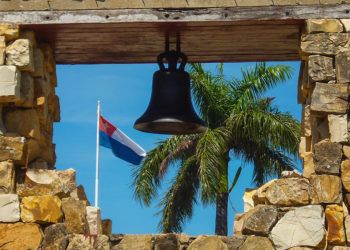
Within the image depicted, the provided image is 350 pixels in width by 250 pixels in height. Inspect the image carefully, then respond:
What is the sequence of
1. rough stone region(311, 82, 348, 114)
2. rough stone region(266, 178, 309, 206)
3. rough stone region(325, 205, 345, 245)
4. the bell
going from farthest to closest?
the bell, rough stone region(311, 82, 348, 114), rough stone region(266, 178, 309, 206), rough stone region(325, 205, 345, 245)

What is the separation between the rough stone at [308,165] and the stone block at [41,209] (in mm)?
1838

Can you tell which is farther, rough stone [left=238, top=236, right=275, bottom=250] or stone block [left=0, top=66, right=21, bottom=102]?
stone block [left=0, top=66, right=21, bottom=102]

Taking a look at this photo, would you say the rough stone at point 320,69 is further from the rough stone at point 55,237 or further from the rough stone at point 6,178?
the rough stone at point 6,178

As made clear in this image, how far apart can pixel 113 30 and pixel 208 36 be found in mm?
753

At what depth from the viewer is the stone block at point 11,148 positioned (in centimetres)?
788

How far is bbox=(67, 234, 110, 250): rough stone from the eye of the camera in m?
7.62

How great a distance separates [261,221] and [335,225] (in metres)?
0.53

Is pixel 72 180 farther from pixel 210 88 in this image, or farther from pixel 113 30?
pixel 210 88

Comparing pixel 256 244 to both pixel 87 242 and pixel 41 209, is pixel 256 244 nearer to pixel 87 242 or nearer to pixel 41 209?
pixel 87 242

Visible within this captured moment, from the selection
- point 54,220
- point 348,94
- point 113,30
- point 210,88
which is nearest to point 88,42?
point 113,30

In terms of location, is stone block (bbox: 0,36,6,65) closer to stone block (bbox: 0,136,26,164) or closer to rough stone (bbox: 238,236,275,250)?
stone block (bbox: 0,136,26,164)

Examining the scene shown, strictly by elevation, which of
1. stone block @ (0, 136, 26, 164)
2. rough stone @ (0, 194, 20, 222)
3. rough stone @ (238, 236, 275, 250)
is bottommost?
rough stone @ (238, 236, 275, 250)

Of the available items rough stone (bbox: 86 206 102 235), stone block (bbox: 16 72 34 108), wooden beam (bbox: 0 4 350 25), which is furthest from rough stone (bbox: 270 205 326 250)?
stone block (bbox: 16 72 34 108)

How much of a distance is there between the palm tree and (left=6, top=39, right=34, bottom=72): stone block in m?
18.3
